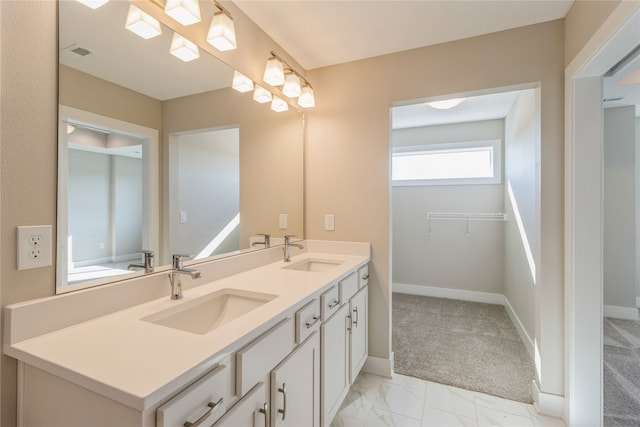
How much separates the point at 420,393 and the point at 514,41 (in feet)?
7.71

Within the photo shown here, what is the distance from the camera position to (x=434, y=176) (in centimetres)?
391

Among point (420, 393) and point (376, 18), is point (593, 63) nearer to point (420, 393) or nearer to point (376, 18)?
point (376, 18)

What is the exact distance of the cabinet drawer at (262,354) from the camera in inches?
32.8

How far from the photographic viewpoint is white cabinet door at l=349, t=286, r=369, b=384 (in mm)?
1771

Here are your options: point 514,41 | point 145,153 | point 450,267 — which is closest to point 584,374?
point 514,41

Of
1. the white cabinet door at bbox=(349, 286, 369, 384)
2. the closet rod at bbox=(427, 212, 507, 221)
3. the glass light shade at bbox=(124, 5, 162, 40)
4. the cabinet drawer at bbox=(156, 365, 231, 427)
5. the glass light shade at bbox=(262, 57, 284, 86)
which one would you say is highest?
the glass light shade at bbox=(262, 57, 284, 86)

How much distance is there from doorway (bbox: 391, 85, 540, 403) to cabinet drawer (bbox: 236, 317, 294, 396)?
201 cm

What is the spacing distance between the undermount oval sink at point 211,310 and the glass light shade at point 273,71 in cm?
132

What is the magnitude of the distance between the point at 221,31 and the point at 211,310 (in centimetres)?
129

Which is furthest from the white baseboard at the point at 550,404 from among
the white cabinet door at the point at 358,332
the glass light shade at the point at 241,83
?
the glass light shade at the point at 241,83

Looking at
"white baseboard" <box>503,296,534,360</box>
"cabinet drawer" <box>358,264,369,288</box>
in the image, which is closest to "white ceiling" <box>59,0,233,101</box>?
"cabinet drawer" <box>358,264,369,288</box>

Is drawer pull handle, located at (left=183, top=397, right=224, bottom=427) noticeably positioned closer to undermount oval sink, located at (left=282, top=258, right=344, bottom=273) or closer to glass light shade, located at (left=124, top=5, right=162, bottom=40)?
undermount oval sink, located at (left=282, top=258, right=344, bottom=273)

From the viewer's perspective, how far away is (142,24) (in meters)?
1.14

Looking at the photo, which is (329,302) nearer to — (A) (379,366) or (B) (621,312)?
(A) (379,366)
